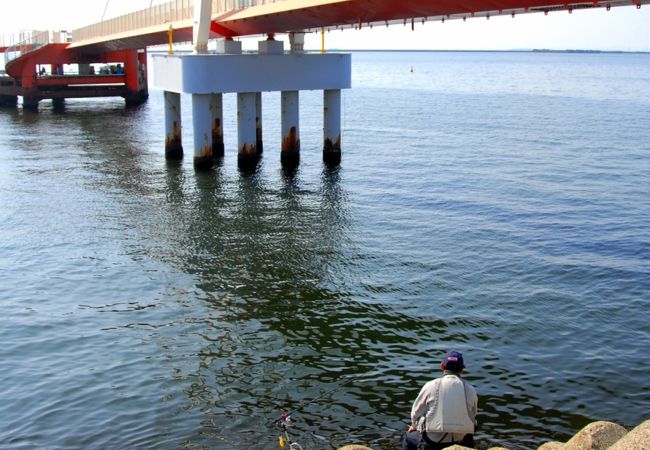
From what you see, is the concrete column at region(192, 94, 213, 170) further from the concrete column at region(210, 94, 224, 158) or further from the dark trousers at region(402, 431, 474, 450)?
the dark trousers at region(402, 431, 474, 450)

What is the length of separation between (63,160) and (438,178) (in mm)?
21334

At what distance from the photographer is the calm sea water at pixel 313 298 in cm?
1408

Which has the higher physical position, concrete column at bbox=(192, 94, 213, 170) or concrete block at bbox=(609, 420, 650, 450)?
concrete column at bbox=(192, 94, 213, 170)

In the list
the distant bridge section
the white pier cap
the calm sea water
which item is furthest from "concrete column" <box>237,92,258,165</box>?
the distant bridge section

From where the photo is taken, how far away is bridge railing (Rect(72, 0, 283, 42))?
136 ft

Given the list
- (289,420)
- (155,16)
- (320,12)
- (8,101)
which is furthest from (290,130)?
(8,101)

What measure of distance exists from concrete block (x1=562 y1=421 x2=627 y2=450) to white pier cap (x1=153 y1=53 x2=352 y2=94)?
3059 cm

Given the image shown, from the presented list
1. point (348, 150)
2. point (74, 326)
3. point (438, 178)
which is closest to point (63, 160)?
point (348, 150)

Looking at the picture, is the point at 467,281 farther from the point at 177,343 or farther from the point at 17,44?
the point at 17,44

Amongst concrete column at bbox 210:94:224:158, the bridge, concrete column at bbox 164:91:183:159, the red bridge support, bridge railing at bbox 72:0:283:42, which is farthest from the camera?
the red bridge support

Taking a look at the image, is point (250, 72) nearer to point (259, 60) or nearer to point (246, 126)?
point (259, 60)

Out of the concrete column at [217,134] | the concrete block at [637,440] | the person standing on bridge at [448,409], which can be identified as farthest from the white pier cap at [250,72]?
the concrete block at [637,440]

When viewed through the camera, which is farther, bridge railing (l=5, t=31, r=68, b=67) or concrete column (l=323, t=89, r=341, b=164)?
bridge railing (l=5, t=31, r=68, b=67)

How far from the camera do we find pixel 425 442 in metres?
10.2
